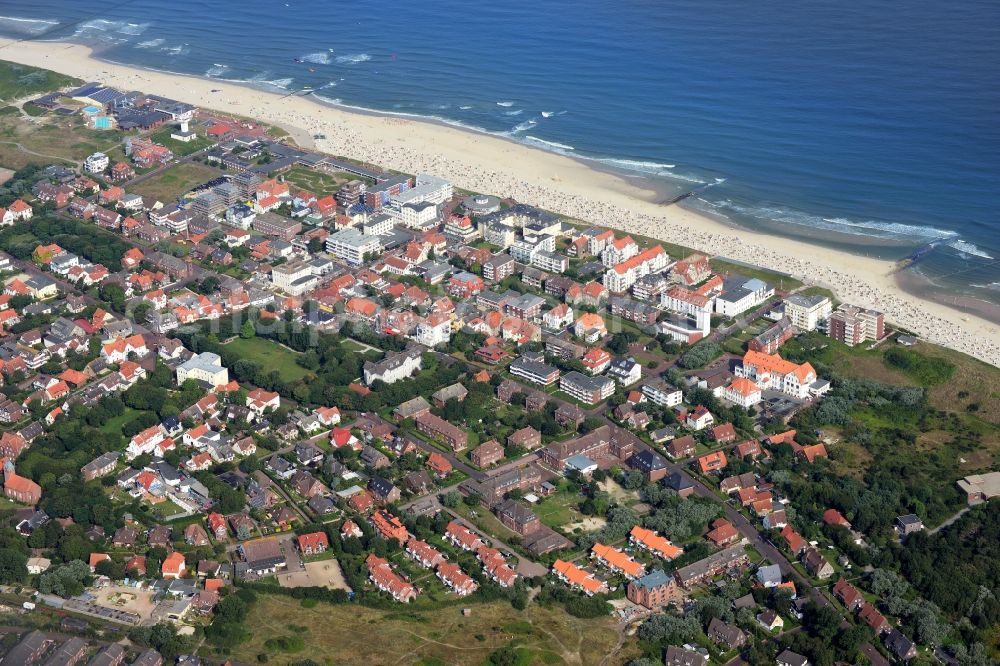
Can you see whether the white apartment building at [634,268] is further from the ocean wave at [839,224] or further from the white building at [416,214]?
the white building at [416,214]

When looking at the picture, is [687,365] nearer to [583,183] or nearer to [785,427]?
[785,427]

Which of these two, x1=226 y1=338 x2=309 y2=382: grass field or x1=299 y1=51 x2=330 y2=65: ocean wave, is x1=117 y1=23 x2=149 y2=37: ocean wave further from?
x1=226 y1=338 x2=309 y2=382: grass field

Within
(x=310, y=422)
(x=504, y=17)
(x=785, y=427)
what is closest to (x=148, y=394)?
(x=310, y=422)

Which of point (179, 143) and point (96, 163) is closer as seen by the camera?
point (96, 163)

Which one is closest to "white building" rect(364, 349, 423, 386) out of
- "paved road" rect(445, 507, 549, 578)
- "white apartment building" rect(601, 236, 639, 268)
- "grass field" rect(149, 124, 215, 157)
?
"paved road" rect(445, 507, 549, 578)

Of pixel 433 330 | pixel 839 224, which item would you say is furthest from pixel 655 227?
pixel 433 330

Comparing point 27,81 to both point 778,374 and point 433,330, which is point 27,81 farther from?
point 778,374

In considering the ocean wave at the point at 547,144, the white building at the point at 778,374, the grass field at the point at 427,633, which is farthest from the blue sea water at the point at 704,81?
the grass field at the point at 427,633
